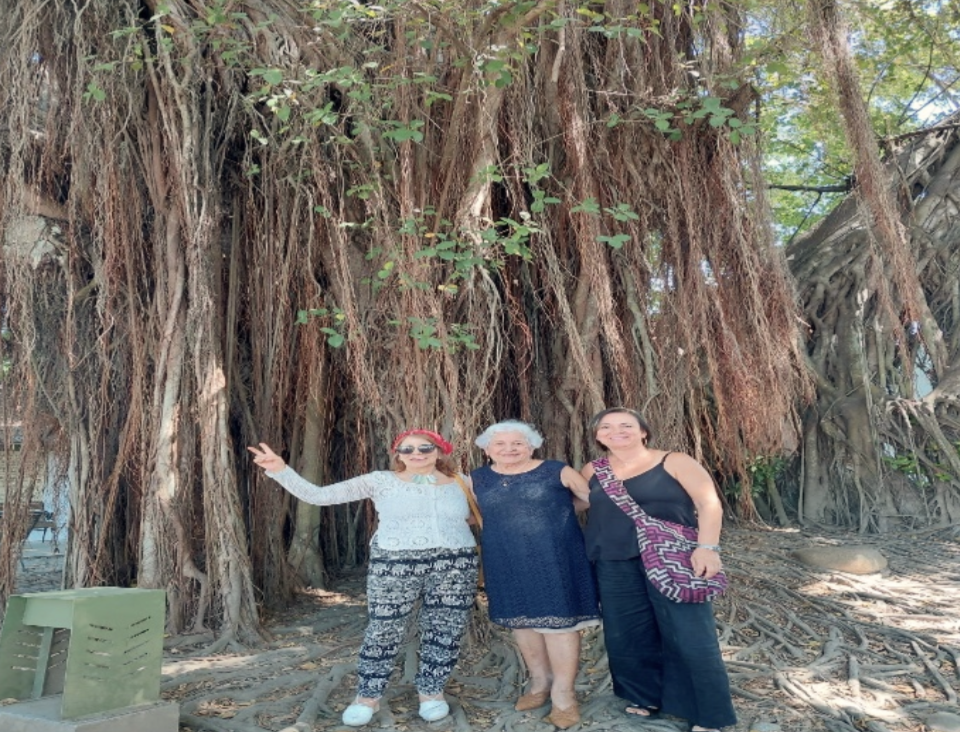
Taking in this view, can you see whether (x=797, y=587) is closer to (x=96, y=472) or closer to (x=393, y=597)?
(x=393, y=597)

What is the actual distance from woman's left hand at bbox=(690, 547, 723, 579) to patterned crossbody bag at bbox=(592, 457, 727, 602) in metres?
0.02

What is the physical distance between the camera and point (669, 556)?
224 centimetres

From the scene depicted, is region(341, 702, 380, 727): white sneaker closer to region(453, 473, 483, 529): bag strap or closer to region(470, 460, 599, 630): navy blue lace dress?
region(470, 460, 599, 630): navy blue lace dress

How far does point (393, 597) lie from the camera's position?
2396 mm

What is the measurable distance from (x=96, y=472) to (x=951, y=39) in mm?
5399

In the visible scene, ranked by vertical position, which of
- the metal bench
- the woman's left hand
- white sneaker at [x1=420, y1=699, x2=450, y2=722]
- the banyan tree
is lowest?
white sneaker at [x1=420, y1=699, x2=450, y2=722]

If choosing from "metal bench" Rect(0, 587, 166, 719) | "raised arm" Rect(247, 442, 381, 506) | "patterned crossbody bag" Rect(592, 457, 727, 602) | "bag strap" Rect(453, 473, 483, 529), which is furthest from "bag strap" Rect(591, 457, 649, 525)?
"metal bench" Rect(0, 587, 166, 719)

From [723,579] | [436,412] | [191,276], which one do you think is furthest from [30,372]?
[723,579]

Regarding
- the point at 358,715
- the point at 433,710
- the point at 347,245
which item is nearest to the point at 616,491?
the point at 433,710

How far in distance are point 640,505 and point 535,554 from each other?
13.2 inches

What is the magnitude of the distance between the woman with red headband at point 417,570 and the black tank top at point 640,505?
38cm

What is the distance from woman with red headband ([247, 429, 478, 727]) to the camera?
7.88ft

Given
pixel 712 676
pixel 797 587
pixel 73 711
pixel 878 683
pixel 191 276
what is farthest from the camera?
pixel 797 587

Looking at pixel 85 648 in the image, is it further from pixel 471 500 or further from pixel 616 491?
→ pixel 616 491
